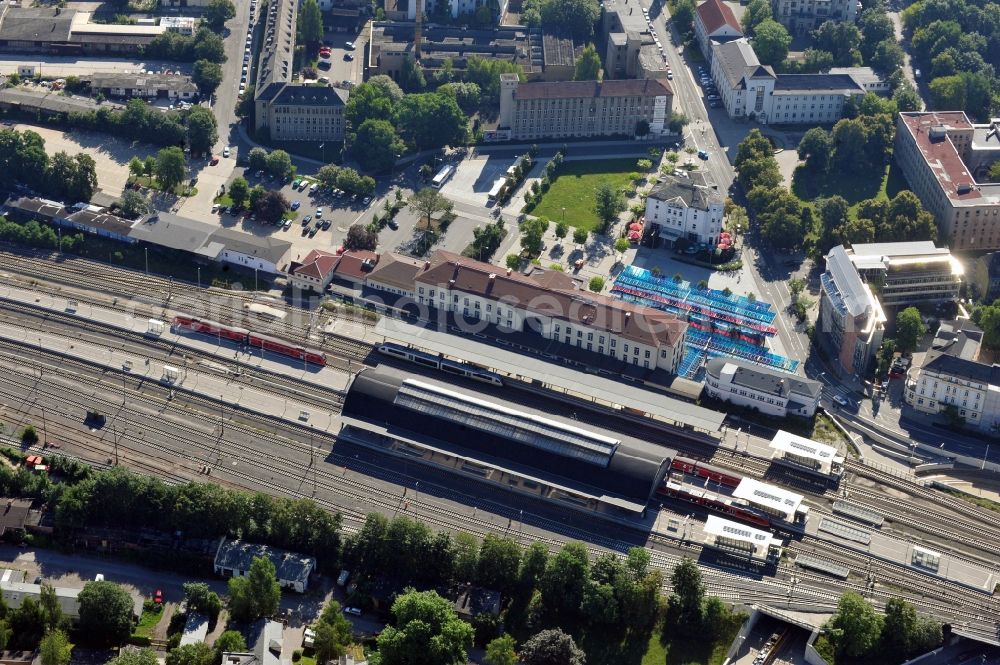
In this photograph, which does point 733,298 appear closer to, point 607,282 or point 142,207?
point 607,282

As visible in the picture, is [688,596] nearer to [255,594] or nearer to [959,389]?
[255,594]

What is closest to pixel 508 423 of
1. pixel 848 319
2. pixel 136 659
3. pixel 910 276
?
pixel 848 319

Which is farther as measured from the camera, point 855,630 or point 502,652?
point 855,630

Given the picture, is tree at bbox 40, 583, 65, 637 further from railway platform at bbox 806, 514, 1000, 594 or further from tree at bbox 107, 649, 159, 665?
railway platform at bbox 806, 514, 1000, 594

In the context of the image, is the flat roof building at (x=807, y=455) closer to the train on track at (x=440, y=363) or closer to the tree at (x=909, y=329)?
the tree at (x=909, y=329)

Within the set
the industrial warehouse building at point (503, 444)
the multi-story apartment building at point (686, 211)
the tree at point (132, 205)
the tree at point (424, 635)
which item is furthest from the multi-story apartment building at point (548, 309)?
the tree at point (424, 635)

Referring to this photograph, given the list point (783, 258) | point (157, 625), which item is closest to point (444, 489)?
point (157, 625)

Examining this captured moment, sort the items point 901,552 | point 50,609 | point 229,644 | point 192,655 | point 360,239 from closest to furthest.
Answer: point 192,655, point 229,644, point 50,609, point 901,552, point 360,239
